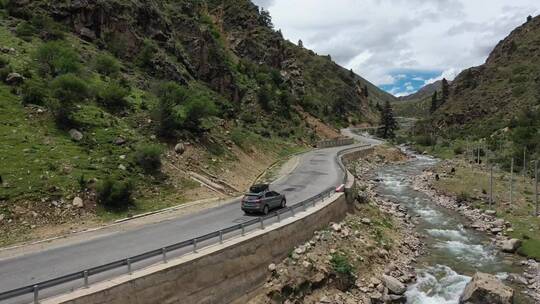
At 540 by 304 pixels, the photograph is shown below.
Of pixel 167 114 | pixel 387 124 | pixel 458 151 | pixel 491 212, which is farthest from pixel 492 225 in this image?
pixel 387 124

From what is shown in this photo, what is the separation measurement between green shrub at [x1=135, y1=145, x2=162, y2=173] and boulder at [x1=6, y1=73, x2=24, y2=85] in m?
13.1

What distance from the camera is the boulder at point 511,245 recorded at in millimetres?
31806

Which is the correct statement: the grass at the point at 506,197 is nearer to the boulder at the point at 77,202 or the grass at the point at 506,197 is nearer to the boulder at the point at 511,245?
the boulder at the point at 511,245

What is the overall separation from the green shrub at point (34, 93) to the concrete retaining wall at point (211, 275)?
981 inches

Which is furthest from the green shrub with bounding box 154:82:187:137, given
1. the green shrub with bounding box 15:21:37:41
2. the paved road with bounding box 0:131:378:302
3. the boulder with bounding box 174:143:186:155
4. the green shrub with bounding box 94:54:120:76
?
the green shrub with bounding box 15:21:37:41

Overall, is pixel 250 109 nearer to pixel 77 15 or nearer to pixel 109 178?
pixel 77 15

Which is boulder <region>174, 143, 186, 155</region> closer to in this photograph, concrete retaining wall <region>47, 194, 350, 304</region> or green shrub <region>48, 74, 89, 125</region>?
green shrub <region>48, 74, 89, 125</region>

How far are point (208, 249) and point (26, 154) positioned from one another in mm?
18369

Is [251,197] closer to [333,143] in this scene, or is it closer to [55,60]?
[55,60]

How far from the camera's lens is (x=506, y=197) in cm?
4678

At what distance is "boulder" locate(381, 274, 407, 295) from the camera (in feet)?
80.6

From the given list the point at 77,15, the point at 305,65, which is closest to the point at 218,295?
the point at 77,15

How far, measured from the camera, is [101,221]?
28312mm

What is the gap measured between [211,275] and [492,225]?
2832 cm
